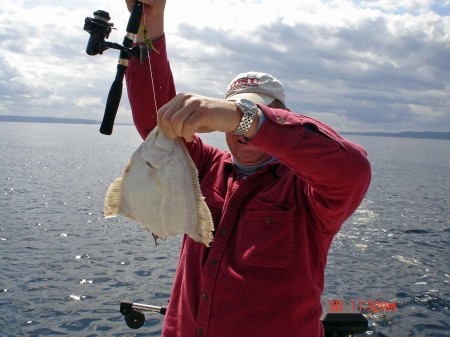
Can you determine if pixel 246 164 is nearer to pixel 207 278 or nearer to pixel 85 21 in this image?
pixel 207 278

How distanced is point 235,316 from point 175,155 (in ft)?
4.14

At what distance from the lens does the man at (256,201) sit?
2682mm

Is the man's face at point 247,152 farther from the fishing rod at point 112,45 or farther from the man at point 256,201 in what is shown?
the fishing rod at point 112,45

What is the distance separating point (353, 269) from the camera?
15594 mm

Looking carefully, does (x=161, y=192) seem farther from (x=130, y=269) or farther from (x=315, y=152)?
(x=130, y=269)

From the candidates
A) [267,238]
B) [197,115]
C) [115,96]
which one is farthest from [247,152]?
[197,115]

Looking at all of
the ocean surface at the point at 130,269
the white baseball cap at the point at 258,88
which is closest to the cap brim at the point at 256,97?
the white baseball cap at the point at 258,88

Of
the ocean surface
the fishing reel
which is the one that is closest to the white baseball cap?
the fishing reel

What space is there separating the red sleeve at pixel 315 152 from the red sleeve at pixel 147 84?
53.9 inches

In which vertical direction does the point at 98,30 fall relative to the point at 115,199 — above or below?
above

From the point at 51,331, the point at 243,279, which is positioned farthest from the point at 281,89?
the point at 51,331

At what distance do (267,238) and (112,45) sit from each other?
74.4 inches

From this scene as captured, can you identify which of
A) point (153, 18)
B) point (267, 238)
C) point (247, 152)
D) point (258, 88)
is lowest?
point (267, 238)

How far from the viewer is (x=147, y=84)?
3797 mm
